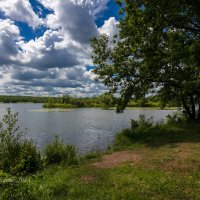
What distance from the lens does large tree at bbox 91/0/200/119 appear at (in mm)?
12742

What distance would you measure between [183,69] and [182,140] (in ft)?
29.3

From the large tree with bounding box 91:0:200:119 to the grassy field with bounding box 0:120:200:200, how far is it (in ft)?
15.7

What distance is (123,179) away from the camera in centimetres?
1022

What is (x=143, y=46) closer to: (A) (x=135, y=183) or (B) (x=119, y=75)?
(B) (x=119, y=75)

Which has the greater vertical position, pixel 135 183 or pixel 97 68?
pixel 97 68

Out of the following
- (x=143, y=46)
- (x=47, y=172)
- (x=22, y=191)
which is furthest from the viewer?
(x=143, y=46)

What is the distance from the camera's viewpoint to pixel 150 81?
86.7 feet

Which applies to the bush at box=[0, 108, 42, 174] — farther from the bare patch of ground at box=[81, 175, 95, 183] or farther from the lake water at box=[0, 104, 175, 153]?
the lake water at box=[0, 104, 175, 153]

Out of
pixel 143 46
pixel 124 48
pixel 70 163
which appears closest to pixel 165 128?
pixel 124 48

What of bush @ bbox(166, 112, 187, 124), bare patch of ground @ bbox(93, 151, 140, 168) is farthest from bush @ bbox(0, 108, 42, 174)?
bush @ bbox(166, 112, 187, 124)

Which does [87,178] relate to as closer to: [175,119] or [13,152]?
[13,152]

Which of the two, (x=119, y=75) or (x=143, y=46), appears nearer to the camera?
(x=143, y=46)

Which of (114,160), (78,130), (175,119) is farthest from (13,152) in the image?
(175,119)

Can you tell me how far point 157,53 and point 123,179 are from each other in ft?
31.8
